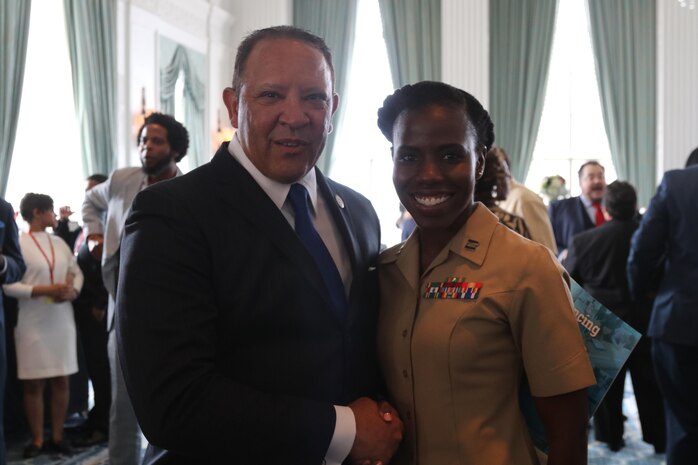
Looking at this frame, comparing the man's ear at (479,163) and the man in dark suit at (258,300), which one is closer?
the man in dark suit at (258,300)

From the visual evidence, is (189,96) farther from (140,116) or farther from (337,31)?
(337,31)

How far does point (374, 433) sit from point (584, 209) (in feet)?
15.6

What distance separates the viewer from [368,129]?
35.2ft

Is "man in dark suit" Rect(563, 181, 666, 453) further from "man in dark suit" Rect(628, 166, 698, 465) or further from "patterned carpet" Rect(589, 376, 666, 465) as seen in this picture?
"man in dark suit" Rect(628, 166, 698, 465)

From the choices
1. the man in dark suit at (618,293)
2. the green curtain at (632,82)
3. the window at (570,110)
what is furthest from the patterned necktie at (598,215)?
the window at (570,110)

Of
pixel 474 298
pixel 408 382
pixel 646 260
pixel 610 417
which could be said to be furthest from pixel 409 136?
pixel 610 417

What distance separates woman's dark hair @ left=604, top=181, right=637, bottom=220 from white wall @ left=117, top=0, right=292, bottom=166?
524 cm

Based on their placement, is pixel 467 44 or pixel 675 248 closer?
pixel 675 248

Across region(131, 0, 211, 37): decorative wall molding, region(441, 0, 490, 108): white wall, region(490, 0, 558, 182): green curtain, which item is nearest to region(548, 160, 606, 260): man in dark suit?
region(490, 0, 558, 182): green curtain

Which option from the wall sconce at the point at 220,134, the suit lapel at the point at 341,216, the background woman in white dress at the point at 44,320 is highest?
the wall sconce at the point at 220,134

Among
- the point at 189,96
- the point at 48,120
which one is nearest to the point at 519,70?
the point at 189,96

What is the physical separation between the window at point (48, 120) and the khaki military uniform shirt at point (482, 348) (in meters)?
6.26

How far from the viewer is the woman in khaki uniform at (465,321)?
1.41 metres

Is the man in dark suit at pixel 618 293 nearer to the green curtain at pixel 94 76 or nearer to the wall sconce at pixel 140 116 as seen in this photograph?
the green curtain at pixel 94 76
